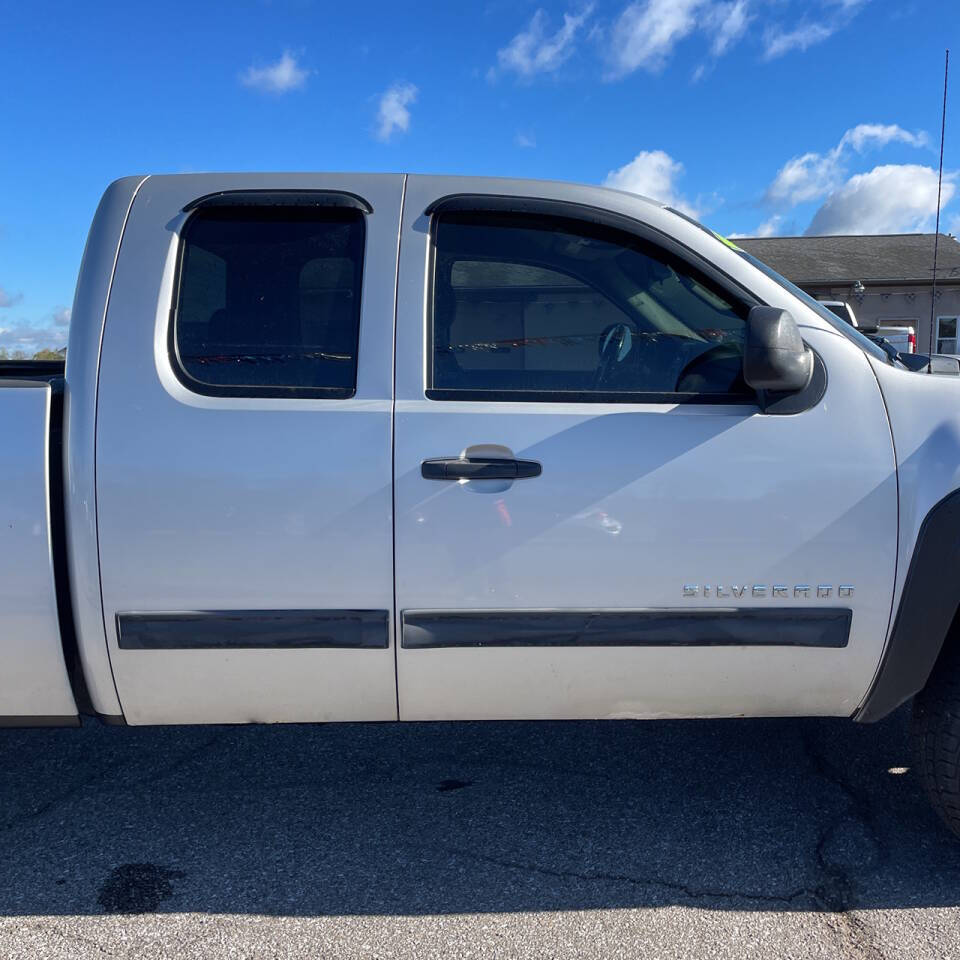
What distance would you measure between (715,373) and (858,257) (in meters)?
24.9

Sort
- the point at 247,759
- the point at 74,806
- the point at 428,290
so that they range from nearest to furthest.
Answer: the point at 428,290 < the point at 74,806 < the point at 247,759

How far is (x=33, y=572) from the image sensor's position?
218 cm

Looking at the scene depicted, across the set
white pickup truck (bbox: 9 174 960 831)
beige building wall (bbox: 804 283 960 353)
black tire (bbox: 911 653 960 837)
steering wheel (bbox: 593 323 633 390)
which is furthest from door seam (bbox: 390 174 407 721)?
beige building wall (bbox: 804 283 960 353)

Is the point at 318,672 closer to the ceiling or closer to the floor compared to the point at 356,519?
closer to the floor

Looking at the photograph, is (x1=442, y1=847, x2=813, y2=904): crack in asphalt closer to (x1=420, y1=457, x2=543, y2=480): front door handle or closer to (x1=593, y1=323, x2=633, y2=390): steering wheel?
(x1=420, y1=457, x2=543, y2=480): front door handle

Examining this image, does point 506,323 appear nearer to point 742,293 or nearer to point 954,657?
point 742,293

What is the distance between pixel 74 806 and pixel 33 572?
111 cm

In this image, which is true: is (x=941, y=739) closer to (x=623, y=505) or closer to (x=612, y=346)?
(x=623, y=505)

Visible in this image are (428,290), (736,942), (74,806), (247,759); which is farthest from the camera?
(247,759)

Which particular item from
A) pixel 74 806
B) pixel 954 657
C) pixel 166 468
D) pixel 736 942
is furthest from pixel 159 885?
pixel 954 657

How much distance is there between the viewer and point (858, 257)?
2434cm

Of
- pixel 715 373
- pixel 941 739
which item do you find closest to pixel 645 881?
pixel 941 739

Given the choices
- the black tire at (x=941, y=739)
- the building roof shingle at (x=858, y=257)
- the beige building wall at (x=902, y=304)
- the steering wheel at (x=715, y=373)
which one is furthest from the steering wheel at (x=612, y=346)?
the beige building wall at (x=902, y=304)

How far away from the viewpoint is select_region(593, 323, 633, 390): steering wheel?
2.34 metres
